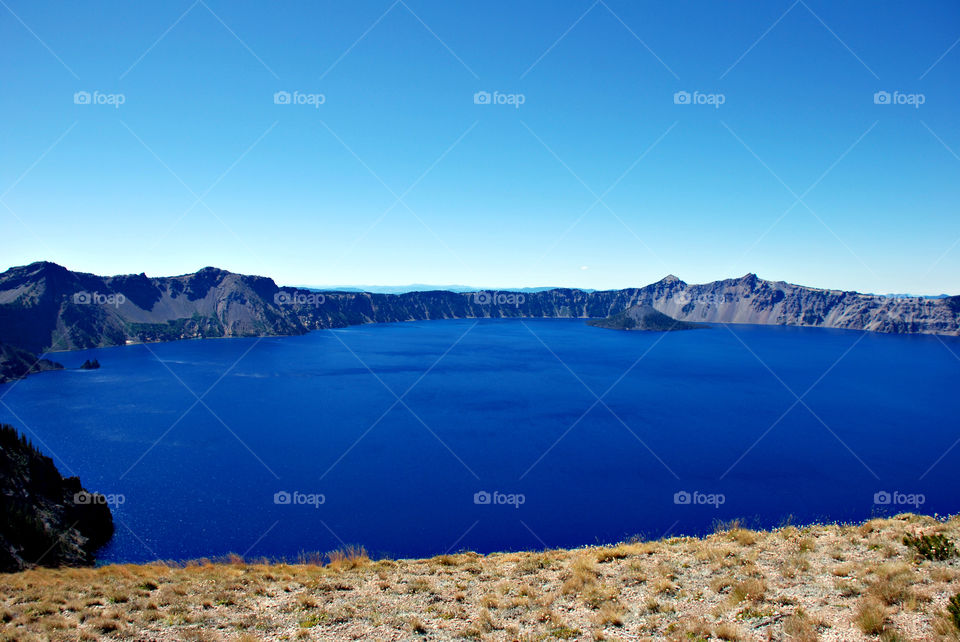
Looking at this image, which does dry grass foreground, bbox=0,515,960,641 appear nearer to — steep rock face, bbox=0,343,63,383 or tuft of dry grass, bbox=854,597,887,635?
tuft of dry grass, bbox=854,597,887,635

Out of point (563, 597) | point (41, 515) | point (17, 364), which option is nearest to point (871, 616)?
point (563, 597)

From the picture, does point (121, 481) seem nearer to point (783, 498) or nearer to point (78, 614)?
point (78, 614)

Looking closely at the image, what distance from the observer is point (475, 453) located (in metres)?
68.9

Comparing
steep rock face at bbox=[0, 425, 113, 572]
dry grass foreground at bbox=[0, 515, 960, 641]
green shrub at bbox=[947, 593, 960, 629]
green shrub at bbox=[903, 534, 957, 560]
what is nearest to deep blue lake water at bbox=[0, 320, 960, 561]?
steep rock face at bbox=[0, 425, 113, 572]

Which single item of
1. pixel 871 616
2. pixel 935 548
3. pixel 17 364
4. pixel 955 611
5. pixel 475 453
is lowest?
pixel 475 453

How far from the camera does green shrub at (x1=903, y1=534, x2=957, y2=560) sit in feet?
49.0

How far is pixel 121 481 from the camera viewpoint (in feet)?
191

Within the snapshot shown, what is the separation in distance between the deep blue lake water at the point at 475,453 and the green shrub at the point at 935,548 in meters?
30.1

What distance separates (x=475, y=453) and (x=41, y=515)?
4783cm

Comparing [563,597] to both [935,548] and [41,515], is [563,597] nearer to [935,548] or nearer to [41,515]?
[935,548]

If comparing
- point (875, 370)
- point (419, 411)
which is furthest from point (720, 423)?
point (875, 370)

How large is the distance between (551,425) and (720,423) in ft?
106

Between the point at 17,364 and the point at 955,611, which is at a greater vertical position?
the point at 17,364

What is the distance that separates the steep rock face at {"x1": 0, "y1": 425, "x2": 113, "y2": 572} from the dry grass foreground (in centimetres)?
1899
